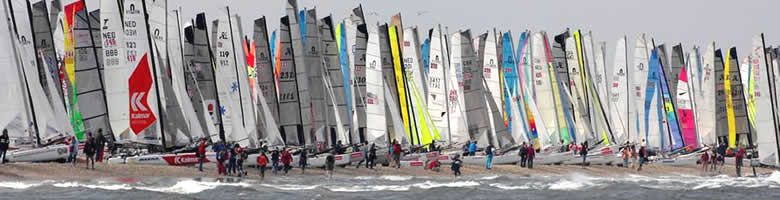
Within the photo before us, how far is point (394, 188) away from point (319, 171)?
27.0ft

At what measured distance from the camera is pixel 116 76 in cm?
4209

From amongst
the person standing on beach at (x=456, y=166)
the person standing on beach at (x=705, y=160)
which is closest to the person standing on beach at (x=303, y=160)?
the person standing on beach at (x=456, y=166)

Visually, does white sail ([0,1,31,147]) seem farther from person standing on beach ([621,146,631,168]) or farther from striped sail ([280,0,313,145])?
person standing on beach ([621,146,631,168])

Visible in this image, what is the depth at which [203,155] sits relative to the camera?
39.4m

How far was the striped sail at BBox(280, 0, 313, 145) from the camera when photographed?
2005 inches

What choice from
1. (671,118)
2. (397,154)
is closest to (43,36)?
(397,154)

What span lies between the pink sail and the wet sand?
746 cm

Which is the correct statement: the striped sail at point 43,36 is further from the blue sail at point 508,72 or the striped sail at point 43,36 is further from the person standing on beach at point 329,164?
the blue sail at point 508,72

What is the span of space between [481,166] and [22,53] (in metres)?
19.7

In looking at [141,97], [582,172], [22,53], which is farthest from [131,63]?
[582,172]

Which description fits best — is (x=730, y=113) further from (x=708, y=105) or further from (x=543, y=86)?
(x=543, y=86)

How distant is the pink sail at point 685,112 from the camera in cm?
6600

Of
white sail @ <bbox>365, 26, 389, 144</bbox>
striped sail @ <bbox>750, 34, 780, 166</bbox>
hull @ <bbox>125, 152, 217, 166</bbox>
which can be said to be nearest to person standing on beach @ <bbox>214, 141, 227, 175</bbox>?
hull @ <bbox>125, 152, 217, 166</bbox>

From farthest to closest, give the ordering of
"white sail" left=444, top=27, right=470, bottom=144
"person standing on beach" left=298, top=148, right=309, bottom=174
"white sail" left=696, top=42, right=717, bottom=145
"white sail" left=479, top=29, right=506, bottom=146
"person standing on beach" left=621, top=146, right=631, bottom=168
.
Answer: "white sail" left=696, top=42, right=717, bottom=145 → "white sail" left=479, top=29, right=506, bottom=146 → "white sail" left=444, top=27, right=470, bottom=144 → "person standing on beach" left=621, top=146, right=631, bottom=168 → "person standing on beach" left=298, top=148, right=309, bottom=174
